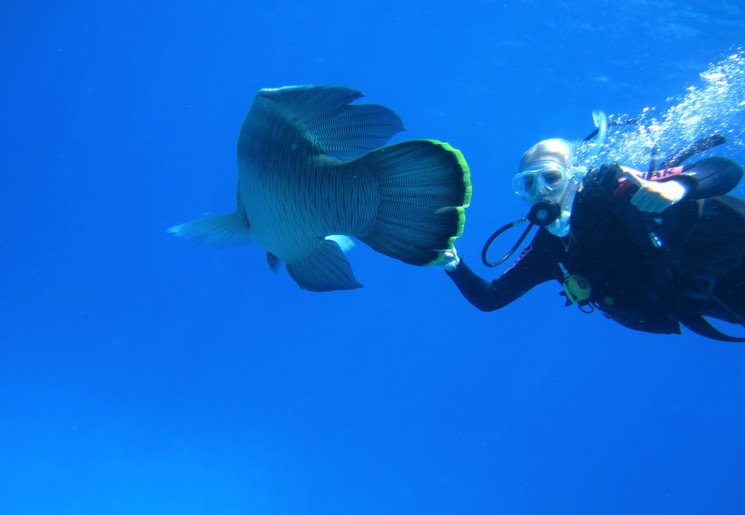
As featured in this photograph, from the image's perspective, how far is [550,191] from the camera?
394cm

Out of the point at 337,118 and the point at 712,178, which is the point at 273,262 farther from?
the point at 712,178

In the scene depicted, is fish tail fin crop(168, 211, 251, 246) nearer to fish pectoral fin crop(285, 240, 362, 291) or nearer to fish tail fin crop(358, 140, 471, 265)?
fish pectoral fin crop(285, 240, 362, 291)

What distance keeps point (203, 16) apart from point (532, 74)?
17949mm

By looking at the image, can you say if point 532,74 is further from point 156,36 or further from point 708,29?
point 156,36

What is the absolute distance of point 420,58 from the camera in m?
25.5

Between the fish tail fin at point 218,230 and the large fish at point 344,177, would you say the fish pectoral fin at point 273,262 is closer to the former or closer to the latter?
the fish tail fin at point 218,230

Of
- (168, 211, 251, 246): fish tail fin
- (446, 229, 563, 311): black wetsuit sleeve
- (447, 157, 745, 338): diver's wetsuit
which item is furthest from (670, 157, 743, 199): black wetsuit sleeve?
(168, 211, 251, 246): fish tail fin

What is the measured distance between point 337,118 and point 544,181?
3.21 m

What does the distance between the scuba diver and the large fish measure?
1.93m

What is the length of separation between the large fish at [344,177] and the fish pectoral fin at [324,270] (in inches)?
3.3

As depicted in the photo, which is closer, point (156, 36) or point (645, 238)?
point (645, 238)

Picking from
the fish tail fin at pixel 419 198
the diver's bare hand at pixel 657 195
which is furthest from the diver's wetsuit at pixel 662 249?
the fish tail fin at pixel 419 198

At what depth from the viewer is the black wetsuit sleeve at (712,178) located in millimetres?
3189

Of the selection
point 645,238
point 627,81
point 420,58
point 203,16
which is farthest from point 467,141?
point 645,238
